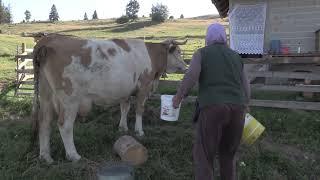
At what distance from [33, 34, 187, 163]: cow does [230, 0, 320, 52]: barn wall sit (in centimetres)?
875

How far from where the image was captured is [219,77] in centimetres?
509

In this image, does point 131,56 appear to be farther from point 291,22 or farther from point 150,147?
point 291,22

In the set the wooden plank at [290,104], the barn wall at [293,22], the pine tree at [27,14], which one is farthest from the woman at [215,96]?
the pine tree at [27,14]

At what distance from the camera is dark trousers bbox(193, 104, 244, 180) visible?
16.7 ft

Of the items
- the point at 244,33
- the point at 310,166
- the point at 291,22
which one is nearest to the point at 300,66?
the point at 291,22

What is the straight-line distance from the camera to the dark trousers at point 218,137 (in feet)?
16.7

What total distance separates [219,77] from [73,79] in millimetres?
2605

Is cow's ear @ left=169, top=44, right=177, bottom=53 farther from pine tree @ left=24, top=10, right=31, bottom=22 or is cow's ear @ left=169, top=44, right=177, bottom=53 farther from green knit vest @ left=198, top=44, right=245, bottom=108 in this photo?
pine tree @ left=24, top=10, right=31, bottom=22

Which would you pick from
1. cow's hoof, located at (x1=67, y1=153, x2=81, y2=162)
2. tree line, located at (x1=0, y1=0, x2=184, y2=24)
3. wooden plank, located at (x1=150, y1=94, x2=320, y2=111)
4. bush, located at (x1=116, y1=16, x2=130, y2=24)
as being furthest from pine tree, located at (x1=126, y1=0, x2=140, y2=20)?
cow's hoof, located at (x1=67, y1=153, x2=81, y2=162)

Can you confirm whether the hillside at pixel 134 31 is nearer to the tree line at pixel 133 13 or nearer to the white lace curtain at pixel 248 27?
the tree line at pixel 133 13

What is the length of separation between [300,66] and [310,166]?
6267mm

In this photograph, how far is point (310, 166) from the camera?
6832mm

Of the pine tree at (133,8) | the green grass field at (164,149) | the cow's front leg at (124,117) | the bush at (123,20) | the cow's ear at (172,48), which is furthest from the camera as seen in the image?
the pine tree at (133,8)

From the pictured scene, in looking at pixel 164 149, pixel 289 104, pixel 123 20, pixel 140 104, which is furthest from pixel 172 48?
pixel 123 20
